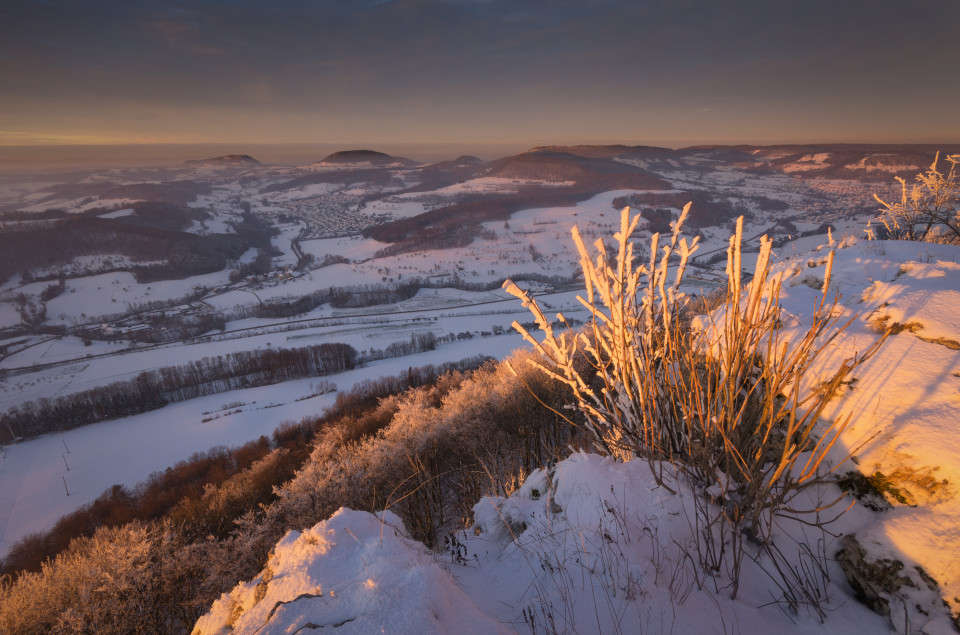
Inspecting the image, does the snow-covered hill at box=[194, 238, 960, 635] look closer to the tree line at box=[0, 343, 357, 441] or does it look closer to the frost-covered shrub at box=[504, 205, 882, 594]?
the frost-covered shrub at box=[504, 205, 882, 594]

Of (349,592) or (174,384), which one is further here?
(174,384)

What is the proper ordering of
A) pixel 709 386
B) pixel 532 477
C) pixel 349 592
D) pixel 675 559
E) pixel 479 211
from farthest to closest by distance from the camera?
pixel 479 211
pixel 532 477
pixel 675 559
pixel 709 386
pixel 349 592

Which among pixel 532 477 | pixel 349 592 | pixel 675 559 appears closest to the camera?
pixel 349 592

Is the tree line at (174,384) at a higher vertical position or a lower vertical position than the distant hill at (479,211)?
lower

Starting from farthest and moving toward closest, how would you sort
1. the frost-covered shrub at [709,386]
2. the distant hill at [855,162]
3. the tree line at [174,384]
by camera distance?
the distant hill at [855,162] → the tree line at [174,384] → the frost-covered shrub at [709,386]

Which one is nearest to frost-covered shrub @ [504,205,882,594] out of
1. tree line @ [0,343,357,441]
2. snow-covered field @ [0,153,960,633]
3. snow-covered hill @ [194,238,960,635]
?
snow-covered hill @ [194,238,960,635]

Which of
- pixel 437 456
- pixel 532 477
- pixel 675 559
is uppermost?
pixel 675 559

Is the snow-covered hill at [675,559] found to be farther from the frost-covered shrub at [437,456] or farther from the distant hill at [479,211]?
the distant hill at [479,211]

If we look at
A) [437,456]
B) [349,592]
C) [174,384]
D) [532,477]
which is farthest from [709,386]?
[174,384]

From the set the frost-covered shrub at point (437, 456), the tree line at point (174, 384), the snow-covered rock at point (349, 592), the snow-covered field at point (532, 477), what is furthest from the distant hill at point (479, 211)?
the snow-covered rock at point (349, 592)

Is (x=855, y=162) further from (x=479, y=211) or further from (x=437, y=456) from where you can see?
(x=437, y=456)

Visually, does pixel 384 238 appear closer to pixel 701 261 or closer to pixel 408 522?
pixel 701 261

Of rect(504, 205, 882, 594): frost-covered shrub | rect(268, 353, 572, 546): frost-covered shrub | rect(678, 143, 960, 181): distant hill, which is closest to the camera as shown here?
rect(504, 205, 882, 594): frost-covered shrub

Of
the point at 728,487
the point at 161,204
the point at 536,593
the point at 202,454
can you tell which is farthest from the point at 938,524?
the point at 161,204
